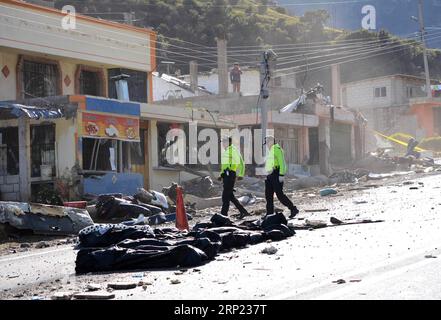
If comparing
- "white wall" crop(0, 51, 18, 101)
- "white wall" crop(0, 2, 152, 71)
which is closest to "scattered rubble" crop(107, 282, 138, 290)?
"white wall" crop(0, 51, 18, 101)

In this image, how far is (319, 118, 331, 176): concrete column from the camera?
37.5 m

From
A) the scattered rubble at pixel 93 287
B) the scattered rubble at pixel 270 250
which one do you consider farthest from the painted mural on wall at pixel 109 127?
the scattered rubble at pixel 93 287

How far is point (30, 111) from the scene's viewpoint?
757 inches

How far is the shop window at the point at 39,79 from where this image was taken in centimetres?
2422

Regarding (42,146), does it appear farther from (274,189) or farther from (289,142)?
(289,142)

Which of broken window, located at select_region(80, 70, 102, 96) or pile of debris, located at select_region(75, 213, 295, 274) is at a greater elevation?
broken window, located at select_region(80, 70, 102, 96)

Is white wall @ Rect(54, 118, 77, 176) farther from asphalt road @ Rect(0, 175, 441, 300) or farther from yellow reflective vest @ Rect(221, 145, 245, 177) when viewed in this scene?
asphalt road @ Rect(0, 175, 441, 300)

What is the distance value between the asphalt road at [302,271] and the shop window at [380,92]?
46.2 metres

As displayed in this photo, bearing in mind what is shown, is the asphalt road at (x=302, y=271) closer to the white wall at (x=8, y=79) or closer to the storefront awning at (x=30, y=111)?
the storefront awning at (x=30, y=111)

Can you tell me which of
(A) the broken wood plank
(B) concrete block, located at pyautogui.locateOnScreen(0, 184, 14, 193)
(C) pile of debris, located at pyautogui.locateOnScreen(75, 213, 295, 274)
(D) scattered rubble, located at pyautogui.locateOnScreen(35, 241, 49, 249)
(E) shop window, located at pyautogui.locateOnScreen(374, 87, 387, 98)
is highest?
(E) shop window, located at pyautogui.locateOnScreen(374, 87, 387, 98)

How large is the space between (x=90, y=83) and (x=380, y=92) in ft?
120

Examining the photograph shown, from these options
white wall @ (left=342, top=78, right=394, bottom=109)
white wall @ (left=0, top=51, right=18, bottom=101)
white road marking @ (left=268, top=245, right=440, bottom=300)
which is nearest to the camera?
white road marking @ (left=268, top=245, right=440, bottom=300)

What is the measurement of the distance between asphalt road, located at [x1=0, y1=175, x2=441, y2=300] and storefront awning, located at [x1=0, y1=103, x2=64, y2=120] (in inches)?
276
